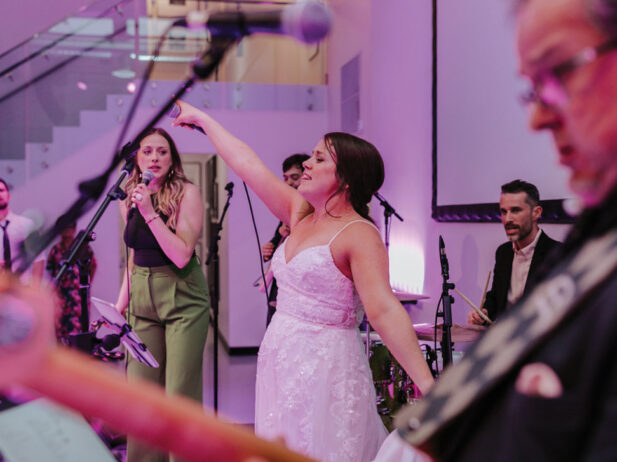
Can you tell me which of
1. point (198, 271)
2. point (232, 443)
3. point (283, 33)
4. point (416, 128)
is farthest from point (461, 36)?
point (232, 443)

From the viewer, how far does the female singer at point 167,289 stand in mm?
2945

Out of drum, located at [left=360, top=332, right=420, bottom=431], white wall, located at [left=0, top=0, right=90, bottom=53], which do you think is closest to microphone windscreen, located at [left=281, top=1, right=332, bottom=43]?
drum, located at [left=360, top=332, right=420, bottom=431]

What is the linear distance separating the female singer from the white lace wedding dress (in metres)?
0.91

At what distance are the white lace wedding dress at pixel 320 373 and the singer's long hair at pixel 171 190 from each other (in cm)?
106

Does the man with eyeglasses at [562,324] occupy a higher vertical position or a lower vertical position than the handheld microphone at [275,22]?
lower

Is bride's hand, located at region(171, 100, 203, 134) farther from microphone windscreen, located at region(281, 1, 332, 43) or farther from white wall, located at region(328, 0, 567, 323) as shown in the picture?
white wall, located at region(328, 0, 567, 323)

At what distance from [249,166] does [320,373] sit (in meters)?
0.76

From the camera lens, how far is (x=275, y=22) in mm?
936

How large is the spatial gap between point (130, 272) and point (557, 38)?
9.27ft

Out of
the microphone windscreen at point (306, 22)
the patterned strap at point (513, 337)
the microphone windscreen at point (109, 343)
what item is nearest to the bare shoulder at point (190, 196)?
the microphone windscreen at point (109, 343)

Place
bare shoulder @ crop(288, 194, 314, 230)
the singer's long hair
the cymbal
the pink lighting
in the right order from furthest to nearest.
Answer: the pink lighting, the singer's long hair, the cymbal, bare shoulder @ crop(288, 194, 314, 230)

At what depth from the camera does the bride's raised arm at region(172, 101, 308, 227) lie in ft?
7.45

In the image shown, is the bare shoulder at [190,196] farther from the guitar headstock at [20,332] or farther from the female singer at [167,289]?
the guitar headstock at [20,332]

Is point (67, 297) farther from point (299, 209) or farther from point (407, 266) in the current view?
point (299, 209)
